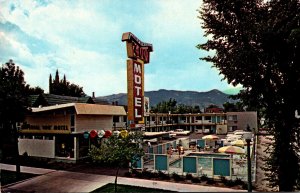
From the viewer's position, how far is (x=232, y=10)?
983cm

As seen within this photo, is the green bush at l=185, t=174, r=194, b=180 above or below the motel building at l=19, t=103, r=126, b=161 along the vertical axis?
below

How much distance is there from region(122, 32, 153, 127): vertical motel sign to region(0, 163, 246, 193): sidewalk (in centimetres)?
323

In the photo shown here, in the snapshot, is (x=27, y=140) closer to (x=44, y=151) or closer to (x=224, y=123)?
(x=44, y=151)

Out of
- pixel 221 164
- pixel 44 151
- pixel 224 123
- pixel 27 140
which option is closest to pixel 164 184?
pixel 221 164

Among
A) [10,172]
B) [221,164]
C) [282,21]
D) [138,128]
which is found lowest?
[10,172]

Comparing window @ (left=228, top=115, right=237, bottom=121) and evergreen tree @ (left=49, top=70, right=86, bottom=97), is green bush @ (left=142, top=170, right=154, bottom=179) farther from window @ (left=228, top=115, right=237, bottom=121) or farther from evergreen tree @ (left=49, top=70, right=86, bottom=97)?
window @ (left=228, top=115, right=237, bottom=121)

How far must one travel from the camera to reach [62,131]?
20.3m

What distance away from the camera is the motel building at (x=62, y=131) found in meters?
19.8

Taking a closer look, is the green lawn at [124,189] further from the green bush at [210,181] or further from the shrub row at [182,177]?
the green bush at [210,181]

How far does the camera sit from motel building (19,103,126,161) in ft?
65.1

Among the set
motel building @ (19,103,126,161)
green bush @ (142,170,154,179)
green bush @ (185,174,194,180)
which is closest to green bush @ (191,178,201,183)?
green bush @ (185,174,194,180)

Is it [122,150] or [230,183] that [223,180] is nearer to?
[230,183]

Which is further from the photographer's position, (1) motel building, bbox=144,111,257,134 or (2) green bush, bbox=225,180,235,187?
(1) motel building, bbox=144,111,257,134

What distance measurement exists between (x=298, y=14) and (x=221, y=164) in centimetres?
828
